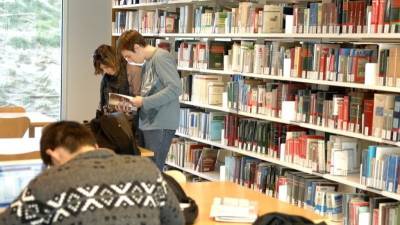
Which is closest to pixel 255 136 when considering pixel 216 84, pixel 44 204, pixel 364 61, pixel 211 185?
pixel 216 84

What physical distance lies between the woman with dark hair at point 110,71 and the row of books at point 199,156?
114cm

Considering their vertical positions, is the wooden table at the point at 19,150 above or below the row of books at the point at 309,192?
above

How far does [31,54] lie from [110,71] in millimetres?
3785

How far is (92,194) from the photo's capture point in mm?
2043

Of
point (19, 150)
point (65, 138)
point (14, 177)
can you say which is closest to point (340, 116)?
point (19, 150)

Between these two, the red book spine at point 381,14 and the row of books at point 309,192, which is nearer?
the red book spine at point 381,14

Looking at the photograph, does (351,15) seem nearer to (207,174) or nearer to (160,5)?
(207,174)

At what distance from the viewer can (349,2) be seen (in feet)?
15.2

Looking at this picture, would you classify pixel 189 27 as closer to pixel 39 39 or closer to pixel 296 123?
pixel 296 123

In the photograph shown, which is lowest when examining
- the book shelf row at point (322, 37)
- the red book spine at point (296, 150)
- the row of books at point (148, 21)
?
the red book spine at point (296, 150)

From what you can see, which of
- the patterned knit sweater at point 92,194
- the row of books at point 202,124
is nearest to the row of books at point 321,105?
the row of books at point 202,124

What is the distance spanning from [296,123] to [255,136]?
65 cm

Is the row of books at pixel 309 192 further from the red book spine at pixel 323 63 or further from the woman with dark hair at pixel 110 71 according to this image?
the woman with dark hair at pixel 110 71

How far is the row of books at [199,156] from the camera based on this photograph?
648cm
